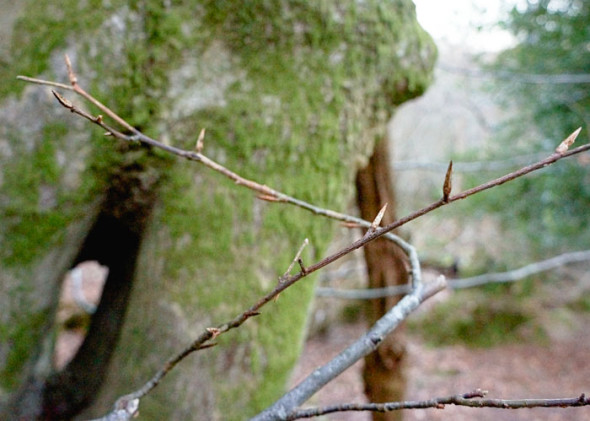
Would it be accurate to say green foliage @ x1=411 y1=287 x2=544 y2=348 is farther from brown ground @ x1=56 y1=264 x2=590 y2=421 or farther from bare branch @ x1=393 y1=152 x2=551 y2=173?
bare branch @ x1=393 y1=152 x2=551 y2=173

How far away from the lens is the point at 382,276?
8.52 ft

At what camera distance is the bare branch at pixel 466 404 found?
0.43 m

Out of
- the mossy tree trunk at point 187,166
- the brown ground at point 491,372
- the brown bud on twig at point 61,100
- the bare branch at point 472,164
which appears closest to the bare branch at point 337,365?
the brown bud on twig at point 61,100

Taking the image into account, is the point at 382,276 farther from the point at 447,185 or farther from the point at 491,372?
the point at 491,372

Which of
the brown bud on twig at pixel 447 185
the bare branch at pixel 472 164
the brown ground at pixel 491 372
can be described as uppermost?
the brown bud on twig at pixel 447 185

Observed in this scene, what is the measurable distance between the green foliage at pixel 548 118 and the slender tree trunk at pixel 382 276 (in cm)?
189

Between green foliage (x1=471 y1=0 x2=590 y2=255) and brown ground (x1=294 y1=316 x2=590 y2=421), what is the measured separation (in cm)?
139

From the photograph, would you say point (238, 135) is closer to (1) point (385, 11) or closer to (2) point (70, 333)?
(1) point (385, 11)

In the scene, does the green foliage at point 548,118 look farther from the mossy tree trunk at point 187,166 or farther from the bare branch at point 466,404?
the bare branch at point 466,404

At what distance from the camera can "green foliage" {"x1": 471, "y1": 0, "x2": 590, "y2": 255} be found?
389 cm

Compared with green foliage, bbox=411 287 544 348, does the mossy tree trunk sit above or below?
above

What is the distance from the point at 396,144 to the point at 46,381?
8199 millimetres

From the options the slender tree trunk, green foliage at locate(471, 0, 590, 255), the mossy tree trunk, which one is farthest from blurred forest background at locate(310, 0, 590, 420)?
the mossy tree trunk

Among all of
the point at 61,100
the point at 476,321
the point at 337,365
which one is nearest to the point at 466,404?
the point at 337,365
